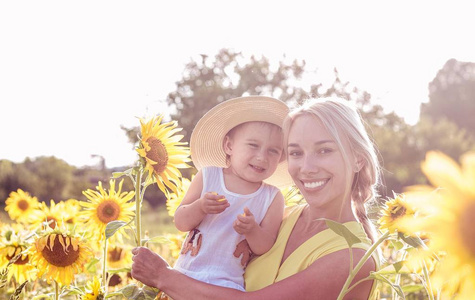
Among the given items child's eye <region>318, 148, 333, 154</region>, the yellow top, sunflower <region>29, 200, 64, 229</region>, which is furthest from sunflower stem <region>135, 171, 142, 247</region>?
sunflower <region>29, 200, 64, 229</region>

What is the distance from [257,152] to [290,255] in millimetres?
494

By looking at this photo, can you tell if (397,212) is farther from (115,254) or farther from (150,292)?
(115,254)

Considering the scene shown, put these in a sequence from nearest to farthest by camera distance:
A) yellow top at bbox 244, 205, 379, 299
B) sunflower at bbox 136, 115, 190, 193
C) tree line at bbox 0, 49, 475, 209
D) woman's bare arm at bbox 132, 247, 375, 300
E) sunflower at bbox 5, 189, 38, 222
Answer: woman's bare arm at bbox 132, 247, 375, 300 → yellow top at bbox 244, 205, 379, 299 → sunflower at bbox 136, 115, 190, 193 → sunflower at bbox 5, 189, 38, 222 → tree line at bbox 0, 49, 475, 209

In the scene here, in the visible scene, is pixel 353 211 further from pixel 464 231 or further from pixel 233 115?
pixel 464 231

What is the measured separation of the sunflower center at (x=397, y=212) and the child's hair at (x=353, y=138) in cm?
28

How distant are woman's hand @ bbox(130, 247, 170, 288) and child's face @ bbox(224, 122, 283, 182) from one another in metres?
0.60

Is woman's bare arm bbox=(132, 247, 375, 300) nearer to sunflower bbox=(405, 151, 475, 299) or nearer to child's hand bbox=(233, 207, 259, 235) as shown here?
child's hand bbox=(233, 207, 259, 235)

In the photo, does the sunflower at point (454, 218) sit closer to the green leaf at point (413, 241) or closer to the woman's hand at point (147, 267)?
the green leaf at point (413, 241)

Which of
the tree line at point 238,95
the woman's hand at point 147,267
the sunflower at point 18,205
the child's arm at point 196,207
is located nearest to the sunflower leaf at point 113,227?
the woman's hand at point 147,267

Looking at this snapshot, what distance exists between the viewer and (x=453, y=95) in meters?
41.1

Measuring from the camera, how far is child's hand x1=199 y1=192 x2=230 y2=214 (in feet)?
7.64

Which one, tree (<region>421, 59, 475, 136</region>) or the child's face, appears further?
tree (<region>421, 59, 475, 136</region>)

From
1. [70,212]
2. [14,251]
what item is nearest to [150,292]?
[14,251]

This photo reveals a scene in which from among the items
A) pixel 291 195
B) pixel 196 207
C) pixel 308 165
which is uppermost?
pixel 291 195
